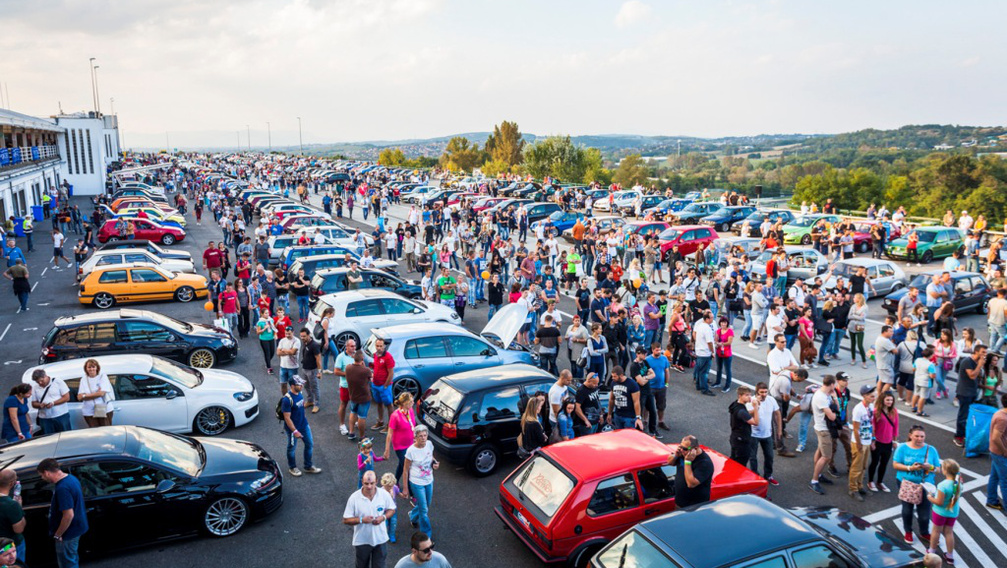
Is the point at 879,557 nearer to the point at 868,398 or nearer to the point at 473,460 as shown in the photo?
the point at 868,398

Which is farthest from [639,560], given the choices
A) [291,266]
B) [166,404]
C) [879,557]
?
[291,266]

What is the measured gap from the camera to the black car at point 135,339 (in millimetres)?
12797

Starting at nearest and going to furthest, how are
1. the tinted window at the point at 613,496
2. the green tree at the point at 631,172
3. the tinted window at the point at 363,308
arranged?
the tinted window at the point at 613,496
the tinted window at the point at 363,308
the green tree at the point at 631,172

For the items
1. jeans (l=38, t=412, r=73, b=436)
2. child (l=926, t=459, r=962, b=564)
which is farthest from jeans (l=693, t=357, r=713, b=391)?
jeans (l=38, t=412, r=73, b=436)

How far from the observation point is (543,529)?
718cm

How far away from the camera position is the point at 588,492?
724 cm

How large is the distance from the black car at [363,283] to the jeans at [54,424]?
26.9ft

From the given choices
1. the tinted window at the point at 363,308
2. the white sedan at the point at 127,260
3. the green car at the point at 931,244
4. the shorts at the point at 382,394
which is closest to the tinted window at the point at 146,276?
the white sedan at the point at 127,260

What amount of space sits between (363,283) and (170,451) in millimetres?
10654

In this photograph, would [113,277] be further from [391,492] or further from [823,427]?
[823,427]

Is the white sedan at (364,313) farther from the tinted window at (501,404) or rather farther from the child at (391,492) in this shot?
the child at (391,492)

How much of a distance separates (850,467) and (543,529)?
16.1ft

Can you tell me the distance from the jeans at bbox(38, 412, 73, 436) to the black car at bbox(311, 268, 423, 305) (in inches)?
323

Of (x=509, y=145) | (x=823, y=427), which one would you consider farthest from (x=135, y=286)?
(x=509, y=145)
